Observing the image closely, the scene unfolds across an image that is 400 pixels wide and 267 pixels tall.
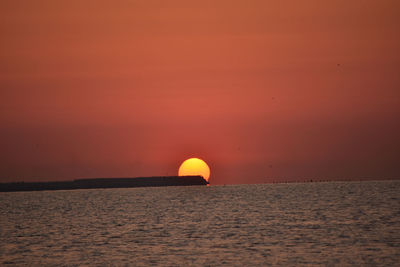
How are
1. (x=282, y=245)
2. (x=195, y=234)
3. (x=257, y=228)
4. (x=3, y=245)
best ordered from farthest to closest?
(x=257, y=228) < (x=195, y=234) < (x=3, y=245) < (x=282, y=245)

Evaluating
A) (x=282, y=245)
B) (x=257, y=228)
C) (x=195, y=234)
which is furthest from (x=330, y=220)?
(x=282, y=245)

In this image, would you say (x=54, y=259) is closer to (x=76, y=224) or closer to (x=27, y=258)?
(x=27, y=258)

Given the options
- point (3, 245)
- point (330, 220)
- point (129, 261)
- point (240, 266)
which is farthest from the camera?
point (330, 220)

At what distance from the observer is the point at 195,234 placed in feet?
207

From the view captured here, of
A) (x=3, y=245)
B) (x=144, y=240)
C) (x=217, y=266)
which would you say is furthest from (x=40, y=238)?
(x=217, y=266)

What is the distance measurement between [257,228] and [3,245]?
2482cm

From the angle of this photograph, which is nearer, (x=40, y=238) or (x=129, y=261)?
(x=129, y=261)

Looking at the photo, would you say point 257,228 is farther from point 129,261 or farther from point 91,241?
point 129,261

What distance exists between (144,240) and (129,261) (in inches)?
530

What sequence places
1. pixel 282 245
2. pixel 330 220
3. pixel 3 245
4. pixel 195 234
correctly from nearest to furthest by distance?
pixel 282 245, pixel 3 245, pixel 195 234, pixel 330 220

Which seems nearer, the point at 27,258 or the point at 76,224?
the point at 27,258

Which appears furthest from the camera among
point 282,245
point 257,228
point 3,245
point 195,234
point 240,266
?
point 257,228

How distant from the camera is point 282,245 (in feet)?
174

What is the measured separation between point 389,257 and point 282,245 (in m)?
9.93
